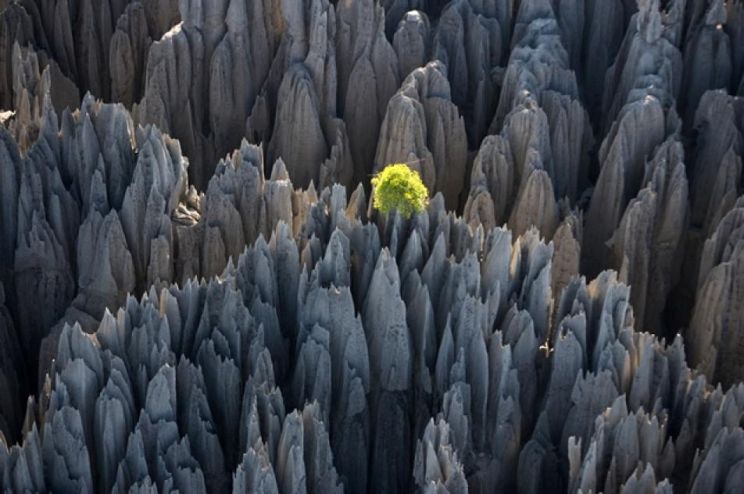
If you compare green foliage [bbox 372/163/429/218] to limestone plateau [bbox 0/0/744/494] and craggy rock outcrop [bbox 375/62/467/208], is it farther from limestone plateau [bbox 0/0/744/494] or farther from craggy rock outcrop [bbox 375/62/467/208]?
craggy rock outcrop [bbox 375/62/467/208]

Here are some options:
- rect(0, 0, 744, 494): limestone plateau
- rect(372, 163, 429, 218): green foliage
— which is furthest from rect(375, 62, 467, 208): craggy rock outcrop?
rect(372, 163, 429, 218): green foliage

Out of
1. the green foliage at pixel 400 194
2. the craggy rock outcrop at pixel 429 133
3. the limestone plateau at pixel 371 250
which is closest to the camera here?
the limestone plateau at pixel 371 250

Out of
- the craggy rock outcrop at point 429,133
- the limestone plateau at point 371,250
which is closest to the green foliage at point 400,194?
the limestone plateau at point 371,250

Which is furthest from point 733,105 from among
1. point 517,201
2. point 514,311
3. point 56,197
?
point 56,197

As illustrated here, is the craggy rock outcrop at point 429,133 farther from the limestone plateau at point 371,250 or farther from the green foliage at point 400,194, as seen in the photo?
the green foliage at point 400,194

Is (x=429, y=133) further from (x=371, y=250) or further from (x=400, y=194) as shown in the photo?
(x=371, y=250)

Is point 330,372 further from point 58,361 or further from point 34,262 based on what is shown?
point 34,262
